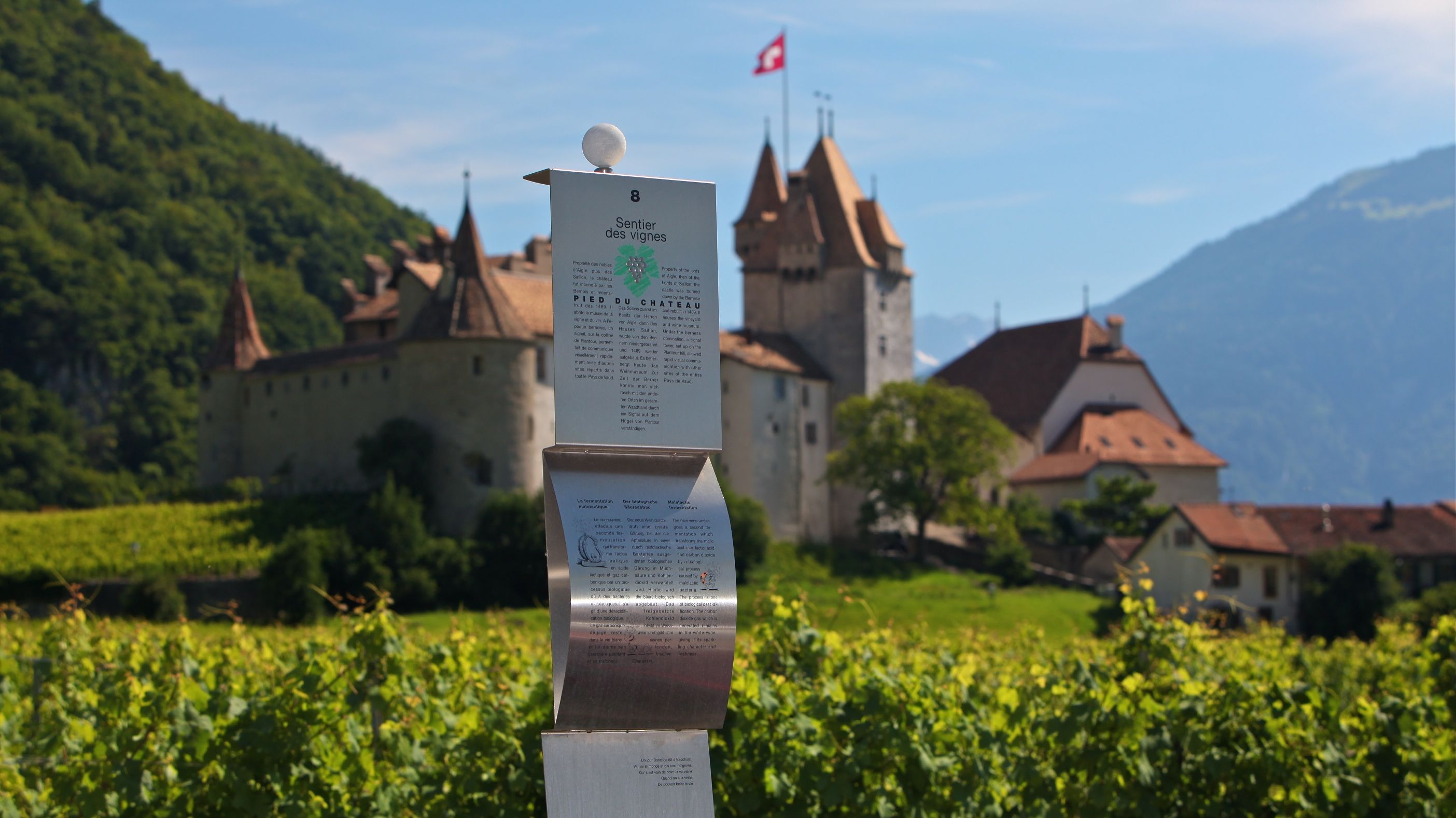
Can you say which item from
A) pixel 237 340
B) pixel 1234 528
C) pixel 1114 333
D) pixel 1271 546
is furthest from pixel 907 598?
pixel 1114 333

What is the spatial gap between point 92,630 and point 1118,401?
7395 centimetres

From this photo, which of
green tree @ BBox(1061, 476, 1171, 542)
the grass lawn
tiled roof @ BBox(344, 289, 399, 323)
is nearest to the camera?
the grass lawn

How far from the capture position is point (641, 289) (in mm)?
8453

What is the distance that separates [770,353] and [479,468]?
49.3 feet

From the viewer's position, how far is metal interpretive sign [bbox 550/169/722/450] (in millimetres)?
8297

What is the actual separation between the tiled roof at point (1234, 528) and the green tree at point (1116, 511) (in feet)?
17.6

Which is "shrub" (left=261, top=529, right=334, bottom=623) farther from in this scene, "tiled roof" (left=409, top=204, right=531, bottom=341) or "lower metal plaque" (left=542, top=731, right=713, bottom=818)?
"lower metal plaque" (left=542, top=731, right=713, bottom=818)

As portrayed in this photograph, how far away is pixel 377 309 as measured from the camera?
70.4 m

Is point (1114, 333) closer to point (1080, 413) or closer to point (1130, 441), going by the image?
point (1080, 413)

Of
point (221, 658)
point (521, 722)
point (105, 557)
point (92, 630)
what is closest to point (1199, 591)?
point (521, 722)

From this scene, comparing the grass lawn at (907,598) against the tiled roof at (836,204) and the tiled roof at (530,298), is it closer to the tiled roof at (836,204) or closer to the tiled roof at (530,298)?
the tiled roof at (530,298)

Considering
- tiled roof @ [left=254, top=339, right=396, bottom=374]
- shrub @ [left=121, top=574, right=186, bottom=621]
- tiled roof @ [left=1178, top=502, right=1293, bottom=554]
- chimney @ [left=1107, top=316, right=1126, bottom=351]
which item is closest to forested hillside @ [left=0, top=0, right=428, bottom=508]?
tiled roof @ [left=254, top=339, right=396, bottom=374]

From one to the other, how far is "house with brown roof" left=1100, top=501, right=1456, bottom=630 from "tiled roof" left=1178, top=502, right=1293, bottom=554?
0.04m

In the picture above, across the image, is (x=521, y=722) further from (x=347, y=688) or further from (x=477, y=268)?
(x=477, y=268)
